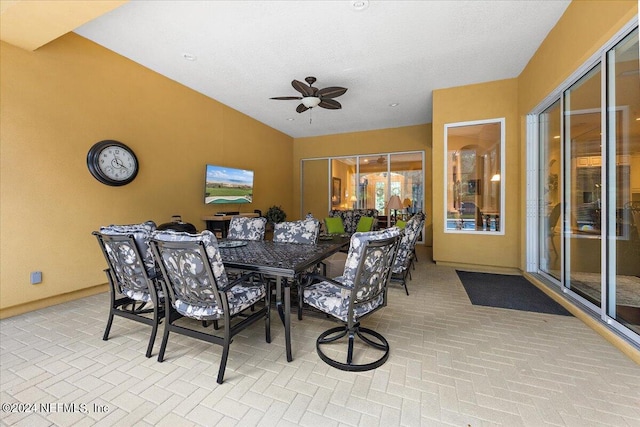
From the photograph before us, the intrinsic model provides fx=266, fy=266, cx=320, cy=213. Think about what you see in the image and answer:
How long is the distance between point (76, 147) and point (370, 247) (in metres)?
3.67

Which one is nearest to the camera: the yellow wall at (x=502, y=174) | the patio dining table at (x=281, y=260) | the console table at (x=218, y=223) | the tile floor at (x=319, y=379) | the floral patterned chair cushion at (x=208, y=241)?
the tile floor at (x=319, y=379)

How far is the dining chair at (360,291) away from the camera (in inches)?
71.3

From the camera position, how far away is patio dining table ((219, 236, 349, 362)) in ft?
6.45

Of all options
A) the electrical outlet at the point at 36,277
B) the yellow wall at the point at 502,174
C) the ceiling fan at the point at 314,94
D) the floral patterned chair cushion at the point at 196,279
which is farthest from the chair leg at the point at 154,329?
the yellow wall at the point at 502,174

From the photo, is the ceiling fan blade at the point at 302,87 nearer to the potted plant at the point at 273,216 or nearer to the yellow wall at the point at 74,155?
the yellow wall at the point at 74,155

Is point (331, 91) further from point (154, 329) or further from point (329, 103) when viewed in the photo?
point (154, 329)

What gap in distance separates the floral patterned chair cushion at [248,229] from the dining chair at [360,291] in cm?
147

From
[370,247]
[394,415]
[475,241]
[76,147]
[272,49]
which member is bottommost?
[394,415]

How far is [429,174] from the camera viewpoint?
691 cm

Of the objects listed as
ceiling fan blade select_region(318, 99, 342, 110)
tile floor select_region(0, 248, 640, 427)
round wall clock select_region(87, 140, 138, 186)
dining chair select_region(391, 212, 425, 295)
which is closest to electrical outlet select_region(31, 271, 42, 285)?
tile floor select_region(0, 248, 640, 427)

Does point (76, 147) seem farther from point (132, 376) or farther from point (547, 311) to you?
point (547, 311)

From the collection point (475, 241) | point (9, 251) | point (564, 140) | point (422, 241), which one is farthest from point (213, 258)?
point (422, 241)

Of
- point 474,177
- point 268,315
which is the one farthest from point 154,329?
point 474,177

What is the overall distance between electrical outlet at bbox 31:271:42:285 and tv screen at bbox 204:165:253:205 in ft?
7.66
